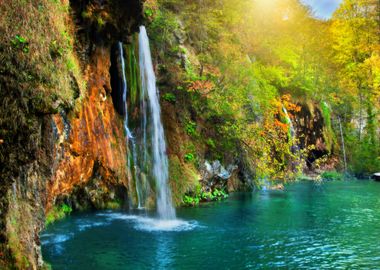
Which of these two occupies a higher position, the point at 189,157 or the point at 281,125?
the point at 281,125

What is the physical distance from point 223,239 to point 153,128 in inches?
280

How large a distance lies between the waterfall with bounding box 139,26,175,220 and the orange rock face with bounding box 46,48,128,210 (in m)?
1.24

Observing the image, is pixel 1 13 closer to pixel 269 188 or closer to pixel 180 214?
pixel 180 214

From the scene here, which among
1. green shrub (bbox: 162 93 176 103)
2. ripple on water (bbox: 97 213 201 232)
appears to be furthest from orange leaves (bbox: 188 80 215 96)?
ripple on water (bbox: 97 213 201 232)

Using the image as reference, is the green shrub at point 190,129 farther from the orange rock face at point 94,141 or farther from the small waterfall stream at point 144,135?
the orange rock face at point 94,141

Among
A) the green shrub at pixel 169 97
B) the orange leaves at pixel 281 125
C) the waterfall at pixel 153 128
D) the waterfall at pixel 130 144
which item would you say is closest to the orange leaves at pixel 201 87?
the green shrub at pixel 169 97

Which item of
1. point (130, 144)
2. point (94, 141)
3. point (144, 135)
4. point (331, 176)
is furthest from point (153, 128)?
point (331, 176)

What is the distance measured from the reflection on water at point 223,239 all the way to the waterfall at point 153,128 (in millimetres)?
1403

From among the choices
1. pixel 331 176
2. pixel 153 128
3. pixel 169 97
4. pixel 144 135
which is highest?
pixel 169 97

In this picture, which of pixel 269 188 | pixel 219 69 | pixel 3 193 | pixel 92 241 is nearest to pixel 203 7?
pixel 219 69

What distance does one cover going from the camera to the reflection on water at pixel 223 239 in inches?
354

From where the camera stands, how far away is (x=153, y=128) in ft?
55.3

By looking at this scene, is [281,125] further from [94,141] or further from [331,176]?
[331,176]

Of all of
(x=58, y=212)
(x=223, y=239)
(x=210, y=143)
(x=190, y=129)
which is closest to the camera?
(x=223, y=239)
